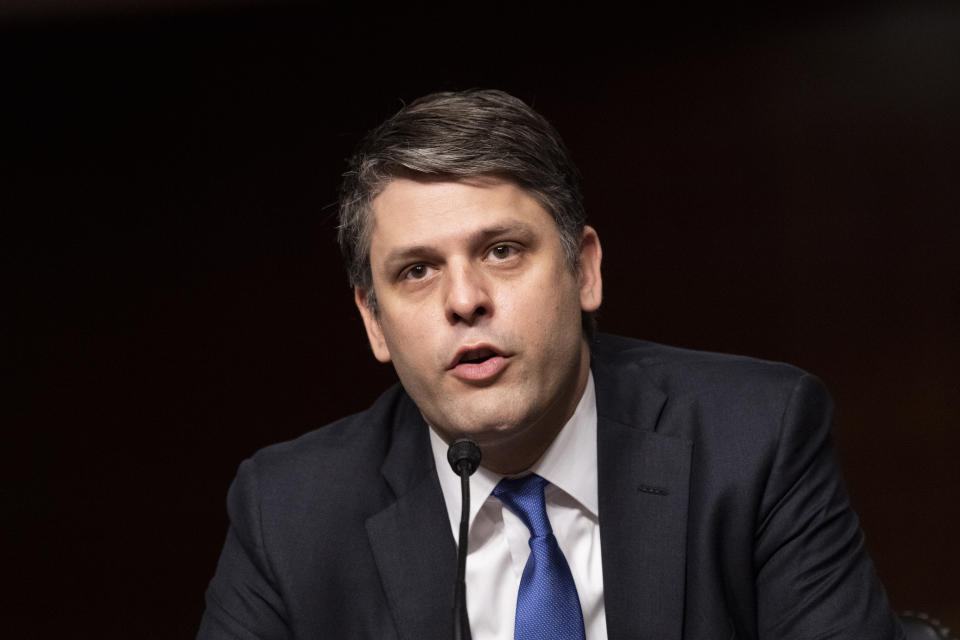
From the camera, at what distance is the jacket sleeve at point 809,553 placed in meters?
1.71

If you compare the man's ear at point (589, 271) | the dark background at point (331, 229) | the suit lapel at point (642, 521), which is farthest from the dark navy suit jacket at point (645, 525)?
the dark background at point (331, 229)

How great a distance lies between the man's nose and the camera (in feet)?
5.58

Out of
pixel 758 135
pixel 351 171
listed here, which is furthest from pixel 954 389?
pixel 351 171

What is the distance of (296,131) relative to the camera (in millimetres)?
3477

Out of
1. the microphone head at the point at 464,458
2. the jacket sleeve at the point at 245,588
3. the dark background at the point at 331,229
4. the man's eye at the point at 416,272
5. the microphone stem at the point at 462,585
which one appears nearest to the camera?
the microphone stem at the point at 462,585

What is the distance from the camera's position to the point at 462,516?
1527 mm

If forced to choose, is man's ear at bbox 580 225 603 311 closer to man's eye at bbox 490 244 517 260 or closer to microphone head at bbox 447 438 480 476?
man's eye at bbox 490 244 517 260

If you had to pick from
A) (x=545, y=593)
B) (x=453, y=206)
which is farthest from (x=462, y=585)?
(x=453, y=206)

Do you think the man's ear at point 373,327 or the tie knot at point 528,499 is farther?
the man's ear at point 373,327

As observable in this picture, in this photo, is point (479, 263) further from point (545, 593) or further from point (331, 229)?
point (331, 229)

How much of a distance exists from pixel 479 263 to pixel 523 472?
37 centimetres

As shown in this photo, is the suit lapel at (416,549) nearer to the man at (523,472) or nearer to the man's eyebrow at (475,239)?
the man at (523,472)

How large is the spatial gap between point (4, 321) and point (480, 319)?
7.39 feet

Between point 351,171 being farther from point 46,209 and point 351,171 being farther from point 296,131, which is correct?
point 46,209
